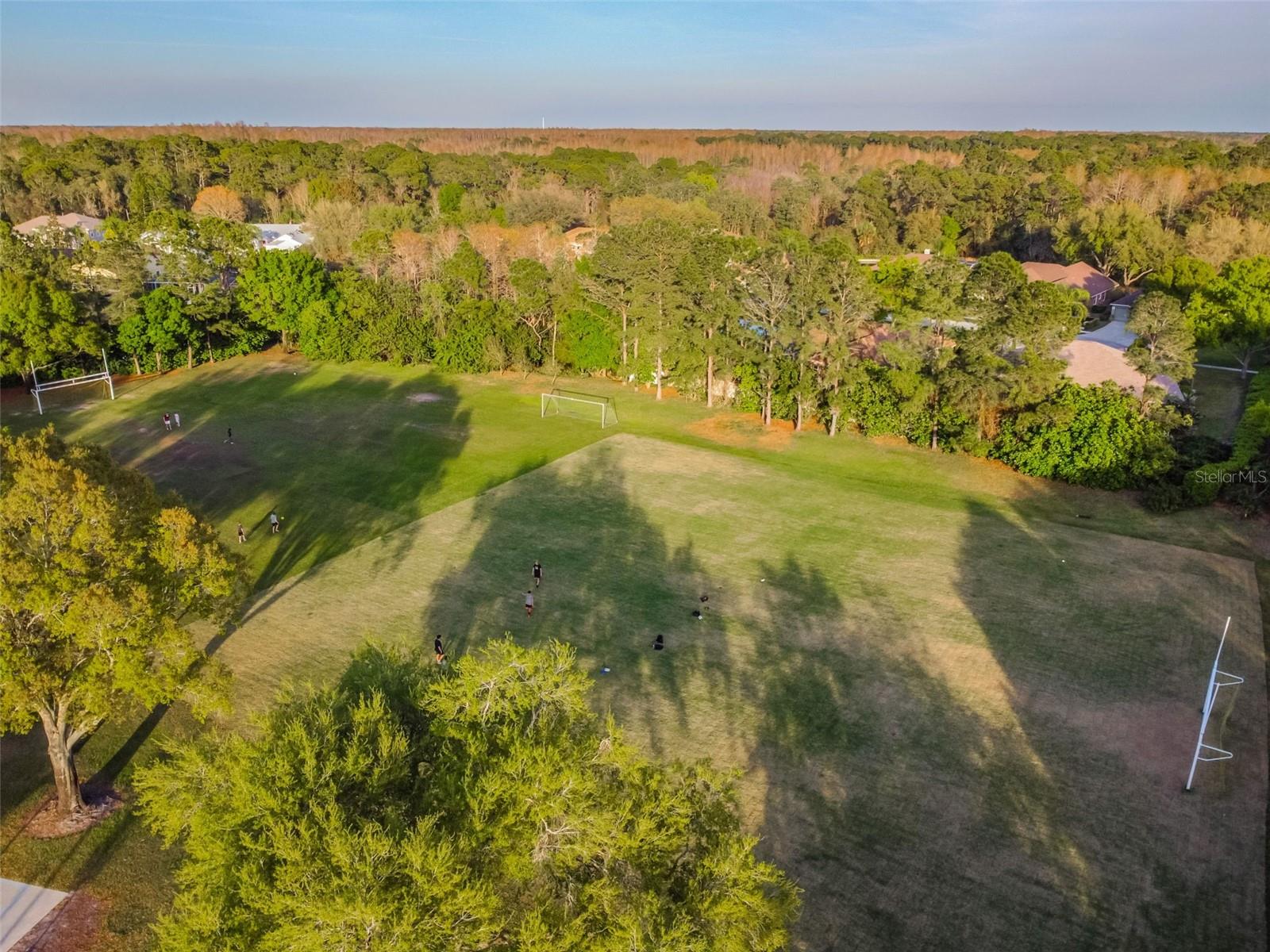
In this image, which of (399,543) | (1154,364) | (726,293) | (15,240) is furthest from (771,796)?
(15,240)

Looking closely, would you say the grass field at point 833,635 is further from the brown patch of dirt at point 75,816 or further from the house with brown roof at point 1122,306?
the house with brown roof at point 1122,306

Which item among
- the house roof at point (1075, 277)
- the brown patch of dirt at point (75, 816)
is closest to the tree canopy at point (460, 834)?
the brown patch of dirt at point (75, 816)

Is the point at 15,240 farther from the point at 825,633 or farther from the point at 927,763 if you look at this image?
the point at 927,763

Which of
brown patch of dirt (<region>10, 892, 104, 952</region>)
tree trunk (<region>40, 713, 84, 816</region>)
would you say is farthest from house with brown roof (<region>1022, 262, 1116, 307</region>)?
brown patch of dirt (<region>10, 892, 104, 952</region>)

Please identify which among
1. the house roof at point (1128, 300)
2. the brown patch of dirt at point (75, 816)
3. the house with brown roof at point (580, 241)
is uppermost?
the house with brown roof at point (580, 241)

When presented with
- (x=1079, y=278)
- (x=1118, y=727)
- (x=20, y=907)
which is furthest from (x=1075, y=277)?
(x=20, y=907)
